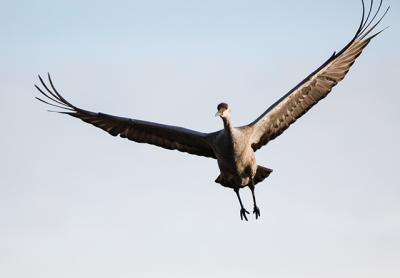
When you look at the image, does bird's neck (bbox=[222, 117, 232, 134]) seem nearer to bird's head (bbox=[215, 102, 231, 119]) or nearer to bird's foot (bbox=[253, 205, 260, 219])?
bird's head (bbox=[215, 102, 231, 119])

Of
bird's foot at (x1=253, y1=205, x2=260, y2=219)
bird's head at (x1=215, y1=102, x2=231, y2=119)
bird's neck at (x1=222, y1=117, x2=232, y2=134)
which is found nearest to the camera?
bird's head at (x1=215, y1=102, x2=231, y2=119)

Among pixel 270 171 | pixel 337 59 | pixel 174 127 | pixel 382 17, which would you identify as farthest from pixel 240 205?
pixel 382 17

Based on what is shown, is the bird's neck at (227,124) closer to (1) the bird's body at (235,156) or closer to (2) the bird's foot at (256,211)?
(1) the bird's body at (235,156)

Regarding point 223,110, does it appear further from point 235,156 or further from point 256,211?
point 256,211

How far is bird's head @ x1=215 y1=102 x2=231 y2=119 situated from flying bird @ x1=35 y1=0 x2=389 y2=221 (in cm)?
5

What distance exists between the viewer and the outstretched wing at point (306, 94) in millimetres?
15383

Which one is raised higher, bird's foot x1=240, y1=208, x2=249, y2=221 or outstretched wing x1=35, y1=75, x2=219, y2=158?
outstretched wing x1=35, y1=75, x2=219, y2=158

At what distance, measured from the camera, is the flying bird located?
1494cm

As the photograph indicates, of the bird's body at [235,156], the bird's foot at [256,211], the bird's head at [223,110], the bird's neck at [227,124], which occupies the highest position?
the bird's head at [223,110]

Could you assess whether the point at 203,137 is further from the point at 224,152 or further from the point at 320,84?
the point at 320,84

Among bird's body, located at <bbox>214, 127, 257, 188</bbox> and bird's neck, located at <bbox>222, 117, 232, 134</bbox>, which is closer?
bird's neck, located at <bbox>222, 117, 232, 134</bbox>

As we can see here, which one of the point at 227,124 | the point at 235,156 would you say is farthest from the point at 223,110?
the point at 235,156

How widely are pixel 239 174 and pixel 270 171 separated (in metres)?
0.90

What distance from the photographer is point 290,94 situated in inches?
→ 602
